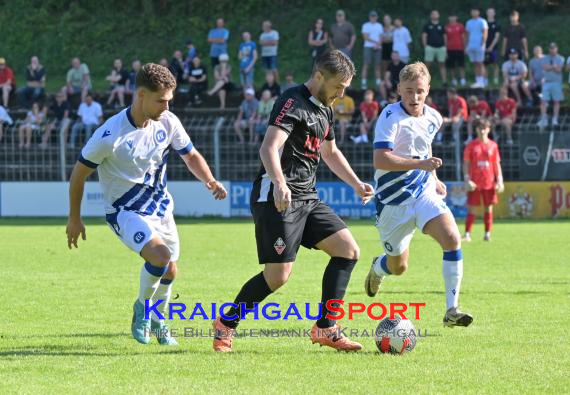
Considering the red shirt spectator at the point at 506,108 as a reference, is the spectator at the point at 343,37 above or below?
above

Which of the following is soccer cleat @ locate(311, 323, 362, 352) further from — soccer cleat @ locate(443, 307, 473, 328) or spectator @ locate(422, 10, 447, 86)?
spectator @ locate(422, 10, 447, 86)

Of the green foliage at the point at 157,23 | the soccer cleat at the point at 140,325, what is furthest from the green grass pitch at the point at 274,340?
the green foliage at the point at 157,23

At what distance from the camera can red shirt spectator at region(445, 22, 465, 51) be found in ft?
97.6

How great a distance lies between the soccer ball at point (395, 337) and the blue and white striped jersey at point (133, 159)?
5.89ft

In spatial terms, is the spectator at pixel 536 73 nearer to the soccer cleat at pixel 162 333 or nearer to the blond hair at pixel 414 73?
the blond hair at pixel 414 73

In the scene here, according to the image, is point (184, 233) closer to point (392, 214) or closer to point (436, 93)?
point (436, 93)

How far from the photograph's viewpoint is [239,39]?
128 feet

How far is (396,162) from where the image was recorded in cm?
845

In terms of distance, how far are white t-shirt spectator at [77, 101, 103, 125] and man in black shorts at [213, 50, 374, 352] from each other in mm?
21332

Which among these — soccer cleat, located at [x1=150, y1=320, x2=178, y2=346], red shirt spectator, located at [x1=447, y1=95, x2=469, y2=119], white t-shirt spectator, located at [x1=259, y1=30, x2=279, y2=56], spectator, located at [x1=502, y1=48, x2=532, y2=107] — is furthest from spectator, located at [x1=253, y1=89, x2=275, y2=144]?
soccer cleat, located at [x1=150, y1=320, x2=178, y2=346]

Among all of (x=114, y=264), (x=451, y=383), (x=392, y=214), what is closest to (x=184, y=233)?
(x=114, y=264)

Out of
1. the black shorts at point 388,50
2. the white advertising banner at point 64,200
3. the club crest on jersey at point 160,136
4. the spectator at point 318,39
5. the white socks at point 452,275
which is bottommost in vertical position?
the white advertising banner at point 64,200

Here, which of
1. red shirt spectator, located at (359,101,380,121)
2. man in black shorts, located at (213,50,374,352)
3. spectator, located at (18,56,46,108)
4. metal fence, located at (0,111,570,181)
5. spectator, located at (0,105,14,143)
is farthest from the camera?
spectator, located at (18,56,46,108)

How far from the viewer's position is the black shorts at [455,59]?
30.1 meters
